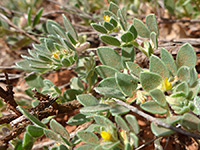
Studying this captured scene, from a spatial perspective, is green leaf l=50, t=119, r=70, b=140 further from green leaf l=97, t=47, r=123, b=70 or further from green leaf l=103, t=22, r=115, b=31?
green leaf l=103, t=22, r=115, b=31

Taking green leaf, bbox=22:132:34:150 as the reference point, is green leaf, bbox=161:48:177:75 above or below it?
above

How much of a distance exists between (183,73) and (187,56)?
0.10 m

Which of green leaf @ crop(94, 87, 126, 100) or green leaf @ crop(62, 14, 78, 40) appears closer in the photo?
green leaf @ crop(94, 87, 126, 100)

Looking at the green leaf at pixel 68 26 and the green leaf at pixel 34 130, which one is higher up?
the green leaf at pixel 68 26

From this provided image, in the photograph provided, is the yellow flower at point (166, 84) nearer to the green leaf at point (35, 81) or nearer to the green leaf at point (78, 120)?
Answer: the green leaf at point (78, 120)

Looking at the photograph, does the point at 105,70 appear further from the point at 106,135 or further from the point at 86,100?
the point at 106,135

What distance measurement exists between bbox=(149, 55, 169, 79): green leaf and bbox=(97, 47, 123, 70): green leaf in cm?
31

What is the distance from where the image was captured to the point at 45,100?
1.24 m

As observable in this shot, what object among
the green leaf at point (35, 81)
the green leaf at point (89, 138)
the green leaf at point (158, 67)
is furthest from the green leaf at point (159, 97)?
the green leaf at point (35, 81)

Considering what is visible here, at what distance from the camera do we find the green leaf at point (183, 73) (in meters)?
1.01

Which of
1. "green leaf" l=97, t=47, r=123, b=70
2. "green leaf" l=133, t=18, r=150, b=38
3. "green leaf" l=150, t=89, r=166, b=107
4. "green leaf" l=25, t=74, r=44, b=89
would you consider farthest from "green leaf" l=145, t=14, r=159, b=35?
"green leaf" l=25, t=74, r=44, b=89

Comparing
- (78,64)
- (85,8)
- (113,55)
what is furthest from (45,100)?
(85,8)

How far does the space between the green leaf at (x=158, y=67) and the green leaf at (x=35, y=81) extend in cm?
113

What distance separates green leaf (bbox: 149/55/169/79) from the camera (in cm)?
101
